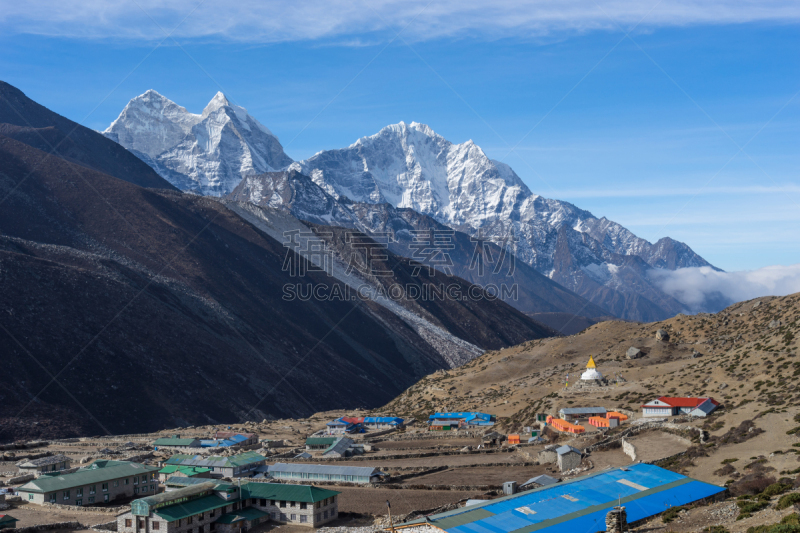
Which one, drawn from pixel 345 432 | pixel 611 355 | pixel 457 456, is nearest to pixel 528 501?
pixel 457 456

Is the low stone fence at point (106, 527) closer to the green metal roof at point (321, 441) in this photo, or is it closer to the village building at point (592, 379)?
the green metal roof at point (321, 441)

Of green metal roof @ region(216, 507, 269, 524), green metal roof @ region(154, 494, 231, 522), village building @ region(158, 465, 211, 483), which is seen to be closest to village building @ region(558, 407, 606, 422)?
village building @ region(158, 465, 211, 483)

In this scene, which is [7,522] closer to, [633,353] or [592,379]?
[592,379]

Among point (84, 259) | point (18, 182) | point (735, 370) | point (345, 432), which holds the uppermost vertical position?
point (18, 182)

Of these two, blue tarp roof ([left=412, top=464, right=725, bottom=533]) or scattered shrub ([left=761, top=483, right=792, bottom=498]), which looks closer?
scattered shrub ([left=761, top=483, right=792, bottom=498])

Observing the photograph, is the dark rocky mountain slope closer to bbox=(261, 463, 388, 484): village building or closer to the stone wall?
bbox=(261, 463, 388, 484): village building

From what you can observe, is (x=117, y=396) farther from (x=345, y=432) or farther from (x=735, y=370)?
(x=735, y=370)
